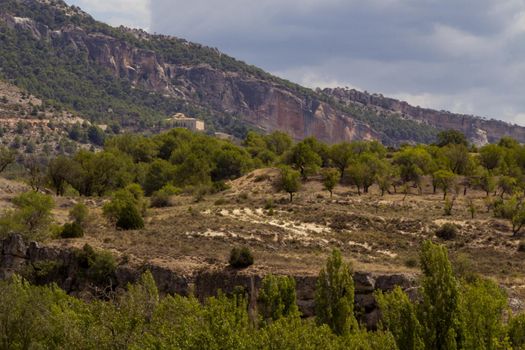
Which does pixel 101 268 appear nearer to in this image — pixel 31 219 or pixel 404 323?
pixel 31 219

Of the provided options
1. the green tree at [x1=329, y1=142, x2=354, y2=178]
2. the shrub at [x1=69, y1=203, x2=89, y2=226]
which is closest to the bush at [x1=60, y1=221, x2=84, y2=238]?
the shrub at [x1=69, y1=203, x2=89, y2=226]

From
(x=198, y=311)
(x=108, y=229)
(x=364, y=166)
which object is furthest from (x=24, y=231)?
(x=364, y=166)

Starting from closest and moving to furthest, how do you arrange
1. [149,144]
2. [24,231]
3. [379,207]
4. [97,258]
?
[97,258], [24,231], [379,207], [149,144]

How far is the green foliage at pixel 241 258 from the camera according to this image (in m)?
39.9

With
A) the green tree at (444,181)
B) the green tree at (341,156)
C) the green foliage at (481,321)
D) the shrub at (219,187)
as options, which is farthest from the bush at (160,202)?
the green foliage at (481,321)

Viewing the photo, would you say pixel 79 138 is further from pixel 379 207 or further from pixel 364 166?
pixel 379 207

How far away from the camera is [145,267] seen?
133ft

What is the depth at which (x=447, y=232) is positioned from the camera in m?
50.1

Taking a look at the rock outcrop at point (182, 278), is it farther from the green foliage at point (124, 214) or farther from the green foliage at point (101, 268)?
the green foliage at point (124, 214)

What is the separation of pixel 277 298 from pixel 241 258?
33.1ft

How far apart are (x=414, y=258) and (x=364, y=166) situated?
3171 centimetres

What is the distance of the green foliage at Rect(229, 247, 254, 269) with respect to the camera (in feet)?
131

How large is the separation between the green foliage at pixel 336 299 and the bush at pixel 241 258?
10.8 meters

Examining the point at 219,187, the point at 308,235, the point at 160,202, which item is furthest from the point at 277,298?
the point at 219,187
